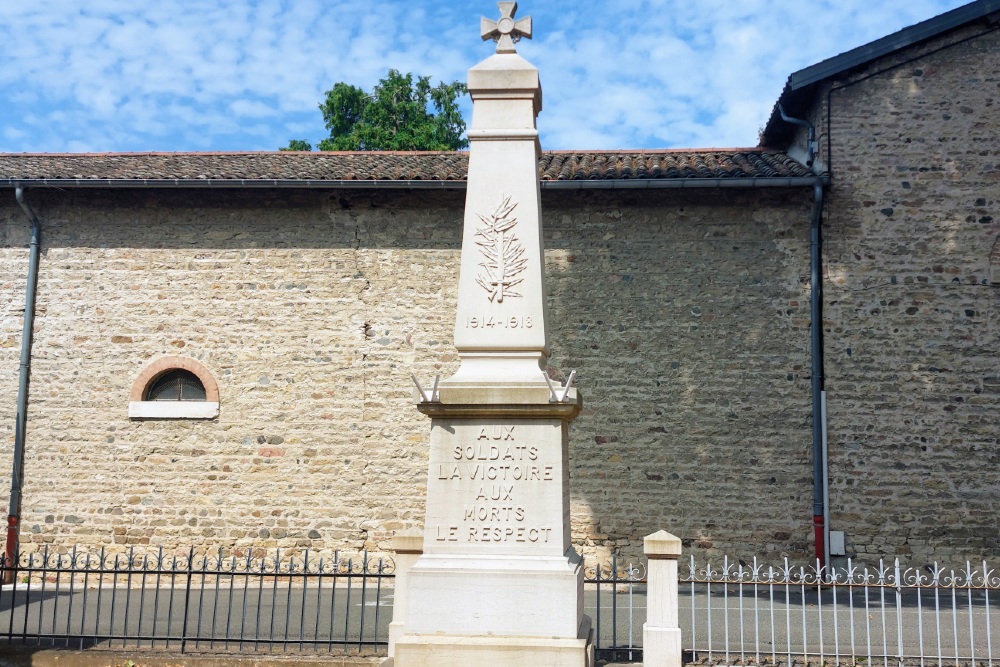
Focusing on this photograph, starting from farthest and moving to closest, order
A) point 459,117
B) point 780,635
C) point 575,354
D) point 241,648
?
point 459,117 < point 575,354 < point 780,635 < point 241,648

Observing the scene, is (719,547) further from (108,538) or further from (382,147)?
(382,147)

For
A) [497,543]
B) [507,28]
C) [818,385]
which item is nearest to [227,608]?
[497,543]

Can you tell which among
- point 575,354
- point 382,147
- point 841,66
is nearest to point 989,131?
point 841,66

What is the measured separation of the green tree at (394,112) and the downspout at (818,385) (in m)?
14.1

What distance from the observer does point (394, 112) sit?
84.3 feet

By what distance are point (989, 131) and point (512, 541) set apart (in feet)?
32.8

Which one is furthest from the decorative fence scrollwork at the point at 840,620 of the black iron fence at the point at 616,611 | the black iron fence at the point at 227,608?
the black iron fence at the point at 227,608

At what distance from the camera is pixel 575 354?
12648mm

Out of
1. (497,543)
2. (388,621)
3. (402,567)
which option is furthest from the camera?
(388,621)

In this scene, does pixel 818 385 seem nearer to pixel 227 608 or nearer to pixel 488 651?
pixel 227 608

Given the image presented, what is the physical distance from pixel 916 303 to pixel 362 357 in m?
7.21

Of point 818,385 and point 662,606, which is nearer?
point 662,606

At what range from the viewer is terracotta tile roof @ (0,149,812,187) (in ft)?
41.2

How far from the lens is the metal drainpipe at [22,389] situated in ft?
41.1
